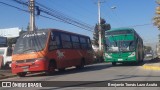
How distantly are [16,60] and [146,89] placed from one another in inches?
420

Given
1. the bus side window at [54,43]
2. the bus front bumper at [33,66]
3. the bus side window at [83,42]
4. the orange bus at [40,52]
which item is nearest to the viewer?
the bus front bumper at [33,66]

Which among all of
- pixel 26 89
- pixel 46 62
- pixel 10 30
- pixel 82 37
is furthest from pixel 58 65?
pixel 10 30

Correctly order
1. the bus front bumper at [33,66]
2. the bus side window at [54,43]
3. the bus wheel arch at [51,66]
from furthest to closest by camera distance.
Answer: the bus side window at [54,43], the bus wheel arch at [51,66], the bus front bumper at [33,66]

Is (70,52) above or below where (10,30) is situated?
below

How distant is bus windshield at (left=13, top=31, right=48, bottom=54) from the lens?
70.4 feet

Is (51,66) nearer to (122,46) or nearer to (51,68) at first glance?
(51,68)

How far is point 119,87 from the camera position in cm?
1334

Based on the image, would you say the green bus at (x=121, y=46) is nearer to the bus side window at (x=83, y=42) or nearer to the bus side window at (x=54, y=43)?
the bus side window at (x=83, y=42)

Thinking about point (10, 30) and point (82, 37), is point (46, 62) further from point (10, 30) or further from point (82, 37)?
point (10, 30)

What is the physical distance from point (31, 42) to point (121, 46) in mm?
10554

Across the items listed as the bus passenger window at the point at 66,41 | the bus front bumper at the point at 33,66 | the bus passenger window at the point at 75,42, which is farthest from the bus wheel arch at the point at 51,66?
the bus passenger window at the point at 75,42

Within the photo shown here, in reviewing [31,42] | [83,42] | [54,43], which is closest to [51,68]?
[54,43]

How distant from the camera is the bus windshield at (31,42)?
845 inches

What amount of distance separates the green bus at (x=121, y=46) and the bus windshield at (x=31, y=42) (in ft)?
32.3
